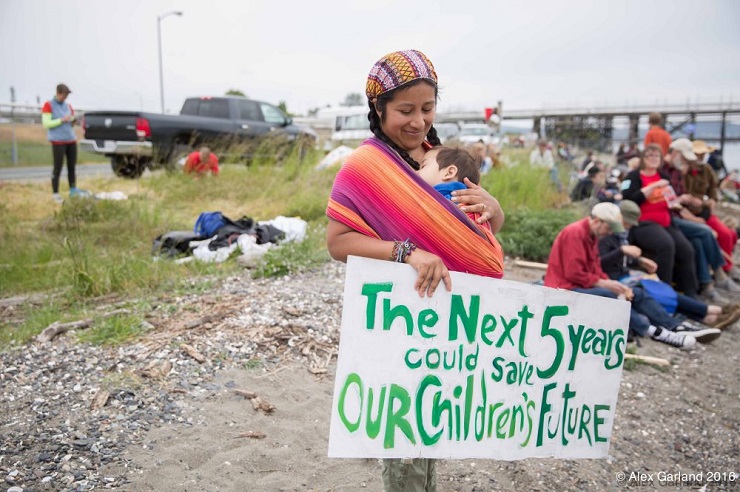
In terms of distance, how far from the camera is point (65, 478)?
264 cm

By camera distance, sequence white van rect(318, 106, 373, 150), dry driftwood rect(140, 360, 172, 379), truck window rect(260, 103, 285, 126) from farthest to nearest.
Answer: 1. white van rect(318, 106, 373, 150)
2. truck window rect(260, 103, 285, 126)
3. dry driftwood rect(140, 360, 172, 379)

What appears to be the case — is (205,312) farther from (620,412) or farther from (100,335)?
(620,412)

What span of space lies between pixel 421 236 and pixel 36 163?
69.0ft

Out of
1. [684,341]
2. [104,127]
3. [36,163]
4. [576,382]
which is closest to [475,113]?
[36,163]

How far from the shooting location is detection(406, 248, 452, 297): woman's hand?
5.80 ft

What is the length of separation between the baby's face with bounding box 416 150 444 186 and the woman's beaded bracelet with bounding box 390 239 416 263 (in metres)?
0.21

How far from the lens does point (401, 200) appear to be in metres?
1.75

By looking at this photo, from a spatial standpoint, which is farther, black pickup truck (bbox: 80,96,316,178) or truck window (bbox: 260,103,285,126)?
truck window (bbox: 260,103,285,126)

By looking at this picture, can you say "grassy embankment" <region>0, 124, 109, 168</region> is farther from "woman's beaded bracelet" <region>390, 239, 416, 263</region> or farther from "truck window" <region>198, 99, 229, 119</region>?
"woman's beaded bracelet" <region>390, 239, 416, 263</region>

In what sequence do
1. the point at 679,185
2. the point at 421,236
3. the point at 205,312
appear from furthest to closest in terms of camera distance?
the point at 679,185 < the point at 205,312 < the point at 421,236

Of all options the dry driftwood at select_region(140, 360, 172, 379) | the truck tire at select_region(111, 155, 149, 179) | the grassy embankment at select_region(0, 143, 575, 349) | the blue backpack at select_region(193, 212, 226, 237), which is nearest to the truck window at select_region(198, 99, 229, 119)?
the truck tire at select_region(111, 155, 149, 179)

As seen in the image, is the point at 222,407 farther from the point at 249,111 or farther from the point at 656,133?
the point at 249,111

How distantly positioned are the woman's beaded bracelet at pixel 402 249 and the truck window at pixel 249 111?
12.1 meters

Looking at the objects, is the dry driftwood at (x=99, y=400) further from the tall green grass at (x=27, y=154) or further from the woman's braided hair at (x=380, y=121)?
the tall green grass at (x=27, y=154)
